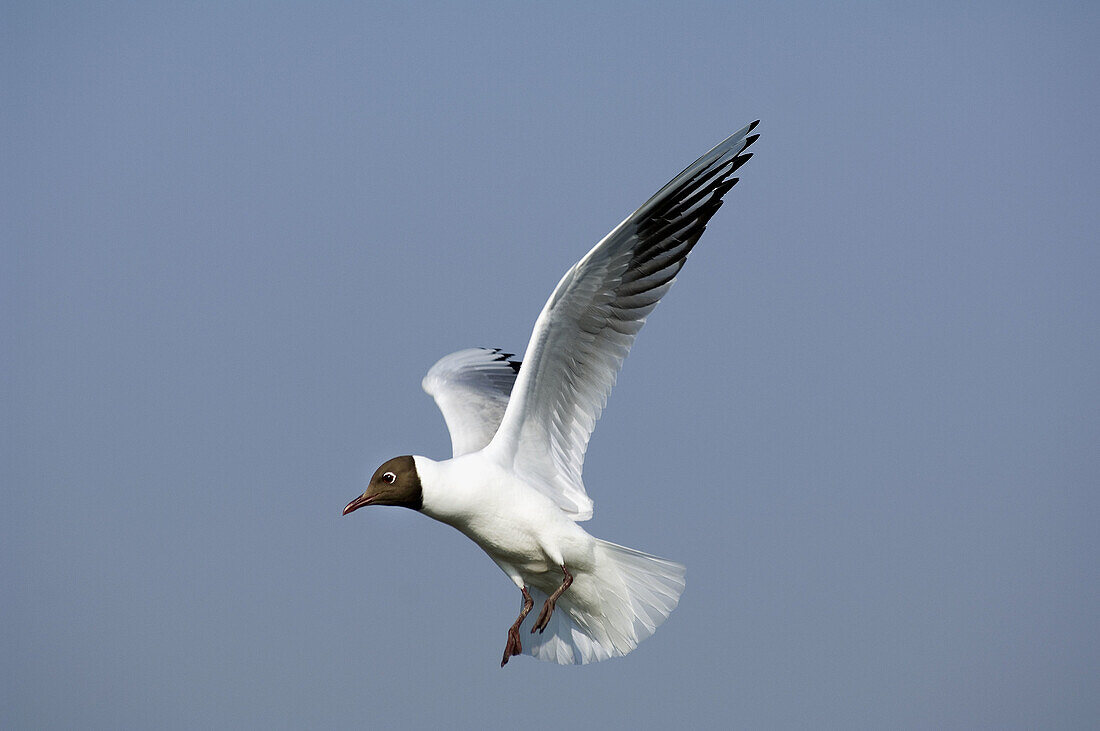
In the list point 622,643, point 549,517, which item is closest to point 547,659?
point 622,643

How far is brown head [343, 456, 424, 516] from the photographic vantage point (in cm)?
688

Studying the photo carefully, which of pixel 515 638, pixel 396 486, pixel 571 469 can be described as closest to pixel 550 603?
pixel 515 638

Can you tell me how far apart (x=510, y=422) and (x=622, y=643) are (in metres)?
1.44

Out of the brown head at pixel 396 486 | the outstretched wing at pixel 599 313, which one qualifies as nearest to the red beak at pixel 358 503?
the brown head at pixel 396 486

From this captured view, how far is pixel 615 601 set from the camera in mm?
7469

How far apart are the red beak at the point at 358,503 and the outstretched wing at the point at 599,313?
698mm

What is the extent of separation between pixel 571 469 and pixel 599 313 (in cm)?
97

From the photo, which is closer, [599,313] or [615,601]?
[599,313]

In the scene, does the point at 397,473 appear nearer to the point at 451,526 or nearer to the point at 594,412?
the point at 451,526

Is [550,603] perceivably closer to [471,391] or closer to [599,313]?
[599,313]

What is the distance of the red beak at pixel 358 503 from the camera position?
274 inches

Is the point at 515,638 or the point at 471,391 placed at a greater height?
the point at 471,391

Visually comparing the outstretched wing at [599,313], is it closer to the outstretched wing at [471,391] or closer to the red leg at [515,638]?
the red leg at [515,638]

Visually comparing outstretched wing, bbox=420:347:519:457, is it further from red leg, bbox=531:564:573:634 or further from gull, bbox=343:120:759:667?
red leg, bbox=531:564:573:634
